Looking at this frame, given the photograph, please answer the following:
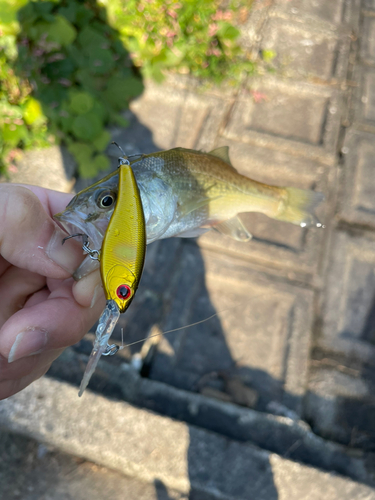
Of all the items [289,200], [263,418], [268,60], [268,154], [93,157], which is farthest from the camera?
[268,60]

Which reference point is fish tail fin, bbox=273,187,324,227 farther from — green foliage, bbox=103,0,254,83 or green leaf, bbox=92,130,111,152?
green foliage, bbox=103,0,254,83

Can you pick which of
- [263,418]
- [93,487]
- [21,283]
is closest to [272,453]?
[263,418]

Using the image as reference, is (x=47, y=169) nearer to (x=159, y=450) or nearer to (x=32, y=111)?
(x=32, y=111)

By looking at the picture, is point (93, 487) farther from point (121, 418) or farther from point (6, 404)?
point (6, 404)

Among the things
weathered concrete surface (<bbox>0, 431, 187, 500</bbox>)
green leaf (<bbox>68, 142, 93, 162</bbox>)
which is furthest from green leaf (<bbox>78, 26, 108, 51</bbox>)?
weathered concrete surface (<bbox>0, 431, 187, 500</bbox>)

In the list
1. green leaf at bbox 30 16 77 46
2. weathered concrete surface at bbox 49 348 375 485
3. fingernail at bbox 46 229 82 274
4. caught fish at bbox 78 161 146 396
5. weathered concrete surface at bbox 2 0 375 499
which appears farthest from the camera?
green leaf at bbox 30 16 77 46

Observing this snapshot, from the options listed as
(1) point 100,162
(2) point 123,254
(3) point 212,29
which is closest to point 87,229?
(2) point 123,254
